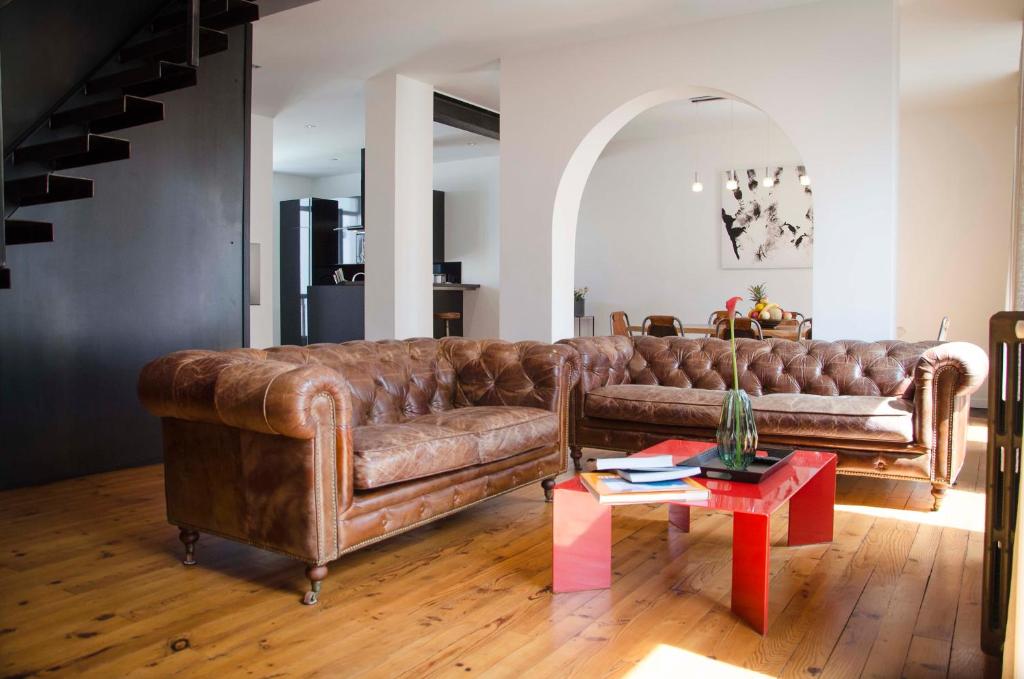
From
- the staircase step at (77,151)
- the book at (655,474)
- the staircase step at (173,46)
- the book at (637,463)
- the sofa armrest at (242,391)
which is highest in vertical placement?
the staircase step at (173,46)

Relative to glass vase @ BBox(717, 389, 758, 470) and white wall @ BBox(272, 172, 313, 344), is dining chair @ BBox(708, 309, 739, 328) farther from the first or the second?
white wall @ BBox(272, 172, 313, 344)

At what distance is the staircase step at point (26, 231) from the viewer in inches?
161

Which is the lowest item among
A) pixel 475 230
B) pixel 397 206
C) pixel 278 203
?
pixel 397 206

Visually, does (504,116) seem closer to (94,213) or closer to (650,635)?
(94,213)

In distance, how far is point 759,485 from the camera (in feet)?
9.21

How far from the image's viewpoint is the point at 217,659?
88.6 inches

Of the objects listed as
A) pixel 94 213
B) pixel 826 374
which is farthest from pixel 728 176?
pixel 94 213

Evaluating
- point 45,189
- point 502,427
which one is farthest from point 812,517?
point 45,189

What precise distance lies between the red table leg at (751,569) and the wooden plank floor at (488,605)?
6 cm

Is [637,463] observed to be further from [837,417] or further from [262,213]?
[262,213]

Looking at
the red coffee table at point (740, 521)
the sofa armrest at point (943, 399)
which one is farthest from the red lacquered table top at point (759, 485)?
the sofa armrest at point (943, 399)

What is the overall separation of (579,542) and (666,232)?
743cm

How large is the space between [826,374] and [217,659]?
3.63 metres

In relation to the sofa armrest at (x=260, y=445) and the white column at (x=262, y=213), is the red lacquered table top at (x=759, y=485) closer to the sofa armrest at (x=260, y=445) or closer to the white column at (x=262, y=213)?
the sofa armrest at (x=260, y=445)
